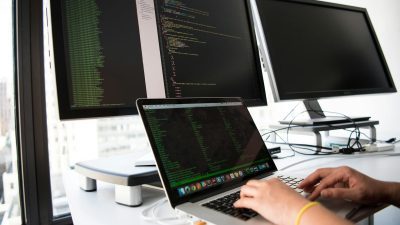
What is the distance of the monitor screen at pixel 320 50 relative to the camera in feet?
3.60

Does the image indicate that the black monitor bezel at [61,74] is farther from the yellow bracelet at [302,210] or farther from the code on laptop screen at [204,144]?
the yellow bracelet at [302,210]

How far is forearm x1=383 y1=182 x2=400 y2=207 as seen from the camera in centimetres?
61

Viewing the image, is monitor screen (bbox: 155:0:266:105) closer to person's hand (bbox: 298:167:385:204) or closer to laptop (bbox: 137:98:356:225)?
laptop (bbox: 137:98:356:225)

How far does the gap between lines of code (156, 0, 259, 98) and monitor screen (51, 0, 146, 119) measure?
90mm

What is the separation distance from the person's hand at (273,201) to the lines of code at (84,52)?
0.40 metres

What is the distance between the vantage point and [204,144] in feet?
2.09

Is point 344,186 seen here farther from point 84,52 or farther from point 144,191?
point 84,52

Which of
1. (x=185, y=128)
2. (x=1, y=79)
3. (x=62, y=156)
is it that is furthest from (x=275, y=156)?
(x=1, y=79)

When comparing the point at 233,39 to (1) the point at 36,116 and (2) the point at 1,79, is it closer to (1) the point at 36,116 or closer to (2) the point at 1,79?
(1) the point at 36,116

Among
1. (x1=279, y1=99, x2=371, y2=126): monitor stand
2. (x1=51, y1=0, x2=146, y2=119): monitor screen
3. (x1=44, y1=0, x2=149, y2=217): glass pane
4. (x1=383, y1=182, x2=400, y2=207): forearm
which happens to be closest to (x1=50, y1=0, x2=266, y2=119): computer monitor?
(x1=51, y1=0, x2=146, y2=119): monitor screen

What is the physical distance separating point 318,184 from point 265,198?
21 cm

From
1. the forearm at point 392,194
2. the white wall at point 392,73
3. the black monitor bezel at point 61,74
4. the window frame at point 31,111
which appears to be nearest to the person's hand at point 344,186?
the forearm at point 392,194

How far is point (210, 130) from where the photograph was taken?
673 mm

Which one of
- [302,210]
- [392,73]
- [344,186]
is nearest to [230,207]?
[302,210]
